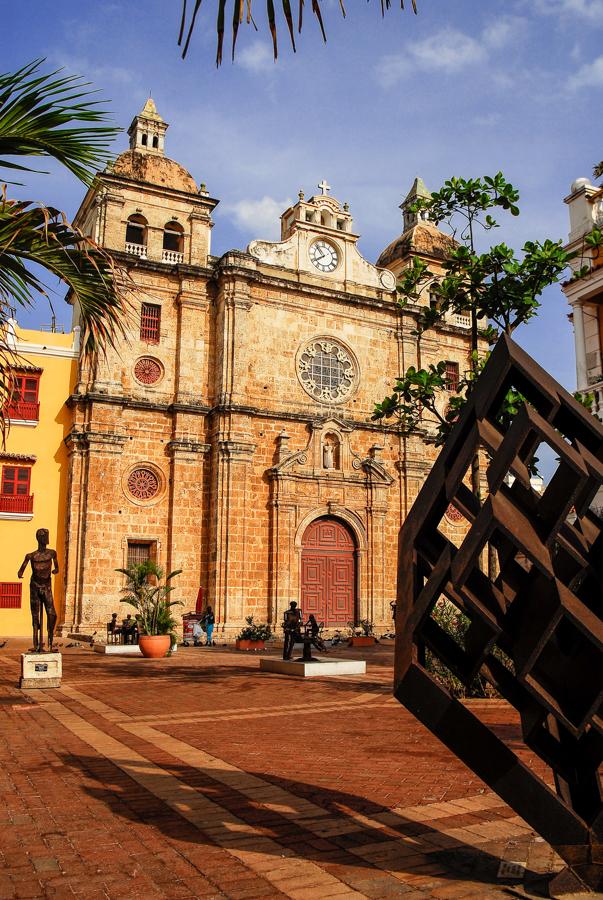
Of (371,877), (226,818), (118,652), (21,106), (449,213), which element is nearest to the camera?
(371,877)

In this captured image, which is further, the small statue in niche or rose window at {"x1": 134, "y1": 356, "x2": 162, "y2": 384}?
the small statue in niche

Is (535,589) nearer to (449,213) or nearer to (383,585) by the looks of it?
(449,213)

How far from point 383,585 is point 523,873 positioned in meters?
24.5

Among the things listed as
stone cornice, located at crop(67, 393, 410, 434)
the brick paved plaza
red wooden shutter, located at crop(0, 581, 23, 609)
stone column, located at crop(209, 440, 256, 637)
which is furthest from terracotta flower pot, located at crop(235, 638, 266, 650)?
the brick paved plaza

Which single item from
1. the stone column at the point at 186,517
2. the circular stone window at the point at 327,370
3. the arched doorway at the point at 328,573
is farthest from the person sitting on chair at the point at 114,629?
the circular stone window at the point at 327,370

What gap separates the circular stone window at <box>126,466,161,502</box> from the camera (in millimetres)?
25594

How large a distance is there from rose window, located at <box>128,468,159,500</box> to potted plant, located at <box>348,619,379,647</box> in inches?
321

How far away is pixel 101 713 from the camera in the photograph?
980cm

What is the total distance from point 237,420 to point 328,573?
645 cm

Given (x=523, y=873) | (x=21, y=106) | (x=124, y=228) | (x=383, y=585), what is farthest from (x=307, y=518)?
(x=523, y=873)

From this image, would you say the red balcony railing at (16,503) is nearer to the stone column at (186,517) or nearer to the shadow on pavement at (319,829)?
the stone column at (186,517)

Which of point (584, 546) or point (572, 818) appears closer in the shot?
point (572, 818)

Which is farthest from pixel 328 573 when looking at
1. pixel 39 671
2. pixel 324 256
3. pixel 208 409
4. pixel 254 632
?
pixel 39 671

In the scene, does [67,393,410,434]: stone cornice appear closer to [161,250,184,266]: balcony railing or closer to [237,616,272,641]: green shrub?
[161,250,184,266]: balcony railing
